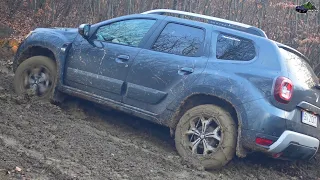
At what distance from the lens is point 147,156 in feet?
16.9

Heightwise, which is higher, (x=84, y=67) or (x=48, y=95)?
(x=84, y=67)

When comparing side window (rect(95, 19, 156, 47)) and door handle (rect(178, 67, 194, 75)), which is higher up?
side window (rect(95, 19, 156, 47))

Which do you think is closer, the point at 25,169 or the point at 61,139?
the point at 25,169

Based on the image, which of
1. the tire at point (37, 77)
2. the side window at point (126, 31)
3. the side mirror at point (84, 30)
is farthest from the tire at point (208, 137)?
the tire at point (37, 77)

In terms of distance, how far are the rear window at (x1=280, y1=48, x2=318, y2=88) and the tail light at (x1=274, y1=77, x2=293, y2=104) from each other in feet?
0.62

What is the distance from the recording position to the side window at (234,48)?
5320 millimetres

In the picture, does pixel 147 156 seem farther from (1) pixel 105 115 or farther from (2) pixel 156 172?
(1) pixel 105 115

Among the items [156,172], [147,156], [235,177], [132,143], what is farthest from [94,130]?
[235,177]

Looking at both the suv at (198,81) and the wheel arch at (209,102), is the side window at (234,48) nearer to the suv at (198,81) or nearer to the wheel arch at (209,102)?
the suv at (198,81)

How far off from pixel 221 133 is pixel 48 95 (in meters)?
2.80

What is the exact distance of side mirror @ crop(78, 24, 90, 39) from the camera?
634 cm

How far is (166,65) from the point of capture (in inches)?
220

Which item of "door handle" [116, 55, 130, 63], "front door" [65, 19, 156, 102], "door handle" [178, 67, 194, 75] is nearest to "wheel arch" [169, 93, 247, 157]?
"door handle" [178, 67, 194, 75]

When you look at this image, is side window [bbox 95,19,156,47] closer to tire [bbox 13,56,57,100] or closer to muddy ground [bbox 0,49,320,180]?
tire [bbox 13,56,57,100]
